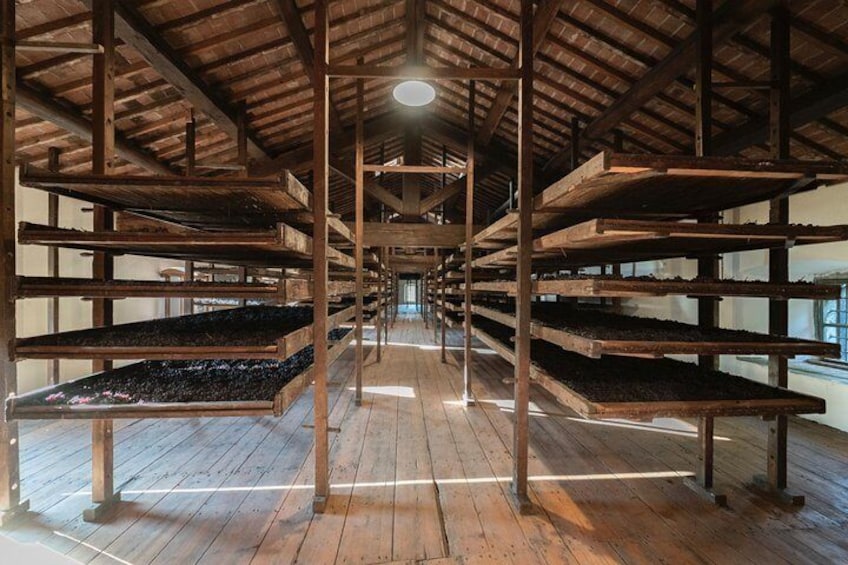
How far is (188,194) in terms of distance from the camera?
78.5 inches

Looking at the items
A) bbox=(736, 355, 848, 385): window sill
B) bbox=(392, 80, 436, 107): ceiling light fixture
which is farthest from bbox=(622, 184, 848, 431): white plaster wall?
bbox=(392, 80, 436, 107): ceiling light fixture

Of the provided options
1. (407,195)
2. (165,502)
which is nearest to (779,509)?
(165,502)

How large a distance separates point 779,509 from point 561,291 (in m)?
1.83

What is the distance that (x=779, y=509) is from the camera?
2.21 metres

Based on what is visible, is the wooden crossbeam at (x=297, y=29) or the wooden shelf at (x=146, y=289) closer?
the wooden shelf at (x=146, y=289)

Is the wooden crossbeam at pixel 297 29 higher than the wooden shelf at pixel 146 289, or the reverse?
the wooden crossbeam at pixel 297 29

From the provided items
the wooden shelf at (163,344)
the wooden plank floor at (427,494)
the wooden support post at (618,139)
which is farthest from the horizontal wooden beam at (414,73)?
the wooden support post at (618,139)

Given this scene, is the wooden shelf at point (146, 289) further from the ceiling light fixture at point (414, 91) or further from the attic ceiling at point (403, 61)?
the ceiling light fixture at point (414, 91)

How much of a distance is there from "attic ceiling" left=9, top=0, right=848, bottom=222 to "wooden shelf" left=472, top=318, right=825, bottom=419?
6.87 feet

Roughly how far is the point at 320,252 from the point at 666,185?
6.23ft

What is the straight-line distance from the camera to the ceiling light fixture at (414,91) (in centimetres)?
390

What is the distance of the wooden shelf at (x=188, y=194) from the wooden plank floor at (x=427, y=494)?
174 centimetres

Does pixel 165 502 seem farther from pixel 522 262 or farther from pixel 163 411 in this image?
pixel 522 262

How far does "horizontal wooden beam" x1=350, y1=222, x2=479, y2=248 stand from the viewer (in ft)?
18.9
